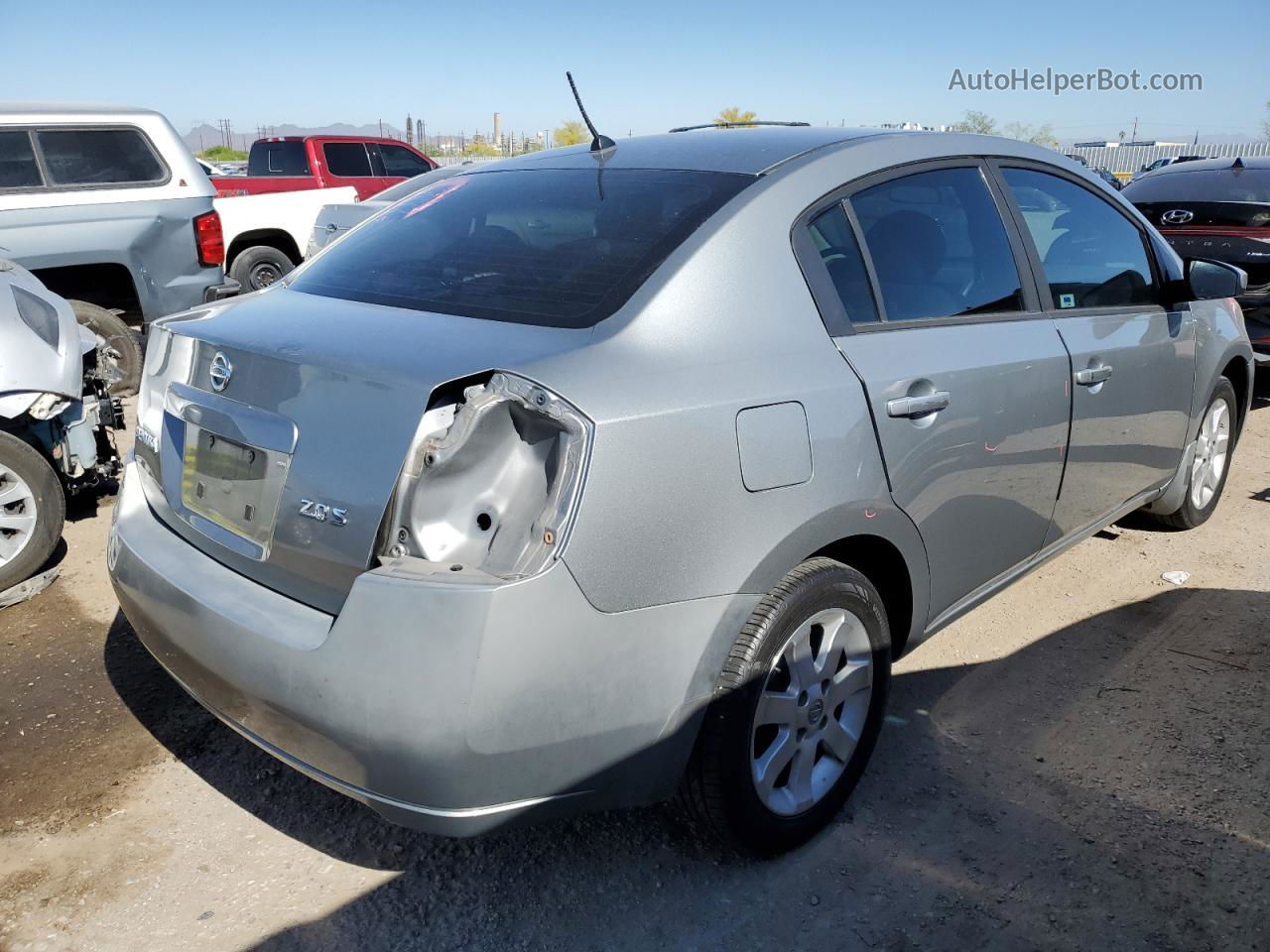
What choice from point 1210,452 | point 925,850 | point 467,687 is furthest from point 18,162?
point 1210,452

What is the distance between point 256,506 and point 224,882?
3.21ft

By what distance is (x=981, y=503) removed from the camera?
9.70 ft

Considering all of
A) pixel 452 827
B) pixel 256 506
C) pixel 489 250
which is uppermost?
pixel 489 250

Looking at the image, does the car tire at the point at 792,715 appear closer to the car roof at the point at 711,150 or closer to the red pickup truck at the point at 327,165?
the car roof at the point at 711,150

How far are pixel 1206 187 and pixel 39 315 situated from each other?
24.0 feet

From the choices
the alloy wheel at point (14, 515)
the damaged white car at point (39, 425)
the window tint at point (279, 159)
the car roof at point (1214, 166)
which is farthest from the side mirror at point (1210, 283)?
the window tint at point (279, 159)

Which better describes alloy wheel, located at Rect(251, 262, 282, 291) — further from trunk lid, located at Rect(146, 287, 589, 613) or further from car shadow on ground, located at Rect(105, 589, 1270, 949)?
trunk lid, located at Rect(146, 287, 589, 613)

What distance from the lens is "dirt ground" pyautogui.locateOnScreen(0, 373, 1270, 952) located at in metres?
2.38

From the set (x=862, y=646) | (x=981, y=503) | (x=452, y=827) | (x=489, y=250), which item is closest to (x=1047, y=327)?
(x=981, y=503)

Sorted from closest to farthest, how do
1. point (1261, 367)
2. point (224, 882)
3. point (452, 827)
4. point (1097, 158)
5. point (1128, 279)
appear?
1. point (452, 827)
2. point (224, 882)
3. point (1128, 279)
4. point (1261, 367)
5. point (1097, 158)

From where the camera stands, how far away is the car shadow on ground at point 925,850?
2.38m

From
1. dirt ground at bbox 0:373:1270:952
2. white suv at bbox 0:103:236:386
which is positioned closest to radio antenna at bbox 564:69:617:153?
dirt ground at bbox 0:373:1270:952

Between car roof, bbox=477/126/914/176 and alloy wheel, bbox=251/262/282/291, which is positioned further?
alloy wheel, bbox=251/262/282/291

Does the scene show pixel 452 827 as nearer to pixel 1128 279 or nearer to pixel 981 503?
pixel 981 503
